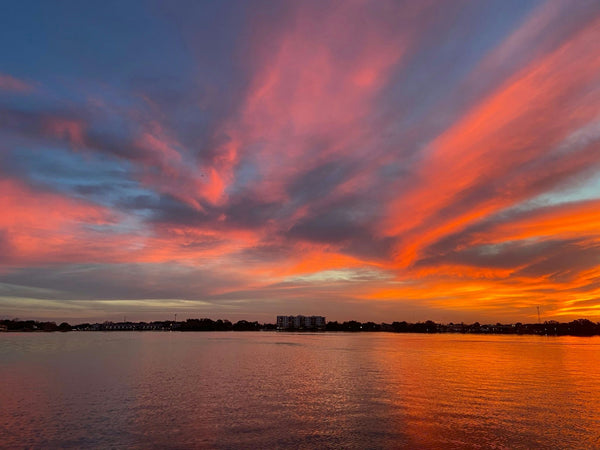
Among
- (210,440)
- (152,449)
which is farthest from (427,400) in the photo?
(152,449)

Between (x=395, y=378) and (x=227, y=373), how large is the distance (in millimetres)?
29780

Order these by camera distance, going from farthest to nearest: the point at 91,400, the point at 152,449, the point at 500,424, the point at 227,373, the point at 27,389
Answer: the point at 227,373 < the point at 27,389 < the point at 91,400 < the point at 500,424 < the point at 152,449

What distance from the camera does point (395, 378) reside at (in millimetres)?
68938

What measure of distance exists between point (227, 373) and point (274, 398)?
2669cm

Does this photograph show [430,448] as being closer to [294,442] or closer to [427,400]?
[294,442]

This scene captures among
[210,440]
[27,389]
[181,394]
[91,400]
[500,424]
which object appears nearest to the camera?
[210,440]

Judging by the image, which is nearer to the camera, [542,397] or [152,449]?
[152,449]

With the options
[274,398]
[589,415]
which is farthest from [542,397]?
[274,398]

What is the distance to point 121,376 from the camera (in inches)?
2783

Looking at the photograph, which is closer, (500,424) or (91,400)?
(500,424)

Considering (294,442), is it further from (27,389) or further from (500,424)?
(27,389)

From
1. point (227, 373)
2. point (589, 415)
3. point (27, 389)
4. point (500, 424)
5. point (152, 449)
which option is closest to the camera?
point (152, 449)

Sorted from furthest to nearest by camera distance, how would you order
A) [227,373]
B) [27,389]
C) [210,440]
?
[227,373] → [27,389] → [210,440]

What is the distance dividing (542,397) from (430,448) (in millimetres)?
30986
